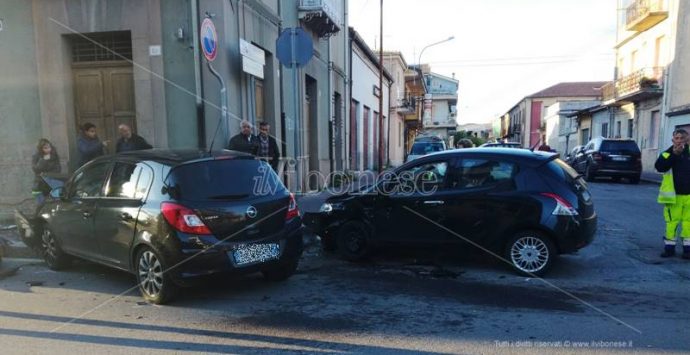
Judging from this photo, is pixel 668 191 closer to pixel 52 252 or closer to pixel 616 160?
pixel 52 252

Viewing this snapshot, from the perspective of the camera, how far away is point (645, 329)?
3895 millimetres

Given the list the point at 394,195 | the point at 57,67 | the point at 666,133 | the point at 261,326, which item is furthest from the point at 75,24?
the point at 666,133

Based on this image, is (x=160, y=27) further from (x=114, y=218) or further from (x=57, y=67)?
(x=114, y=218)

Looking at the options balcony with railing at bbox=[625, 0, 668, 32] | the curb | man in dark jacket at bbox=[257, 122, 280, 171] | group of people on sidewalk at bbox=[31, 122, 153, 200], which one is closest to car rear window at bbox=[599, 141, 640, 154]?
balcony with railing at bbox=[625, 0, 668, 32]

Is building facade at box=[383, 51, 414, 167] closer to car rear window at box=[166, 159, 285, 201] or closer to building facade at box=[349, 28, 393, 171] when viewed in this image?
building facade at box=[349, 28, 393, 171]

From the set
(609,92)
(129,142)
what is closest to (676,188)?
(129,142)

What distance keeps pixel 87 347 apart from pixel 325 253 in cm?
364

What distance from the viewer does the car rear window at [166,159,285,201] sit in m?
4.61

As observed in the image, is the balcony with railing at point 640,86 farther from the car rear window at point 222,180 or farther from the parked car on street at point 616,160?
the car rear window at point 222,180

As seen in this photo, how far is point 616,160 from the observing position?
17.1 m

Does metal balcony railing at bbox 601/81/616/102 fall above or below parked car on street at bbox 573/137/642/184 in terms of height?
above

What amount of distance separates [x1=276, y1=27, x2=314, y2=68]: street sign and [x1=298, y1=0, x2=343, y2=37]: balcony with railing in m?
6.62

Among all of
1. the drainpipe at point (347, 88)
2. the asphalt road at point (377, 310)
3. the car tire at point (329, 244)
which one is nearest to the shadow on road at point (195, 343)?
the asphalt road at point (377, 310)

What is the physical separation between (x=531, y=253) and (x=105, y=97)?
879 cm
